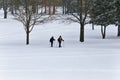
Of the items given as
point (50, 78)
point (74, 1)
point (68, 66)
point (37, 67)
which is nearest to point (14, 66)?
point (37, 67)

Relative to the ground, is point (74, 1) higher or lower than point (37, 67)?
higher

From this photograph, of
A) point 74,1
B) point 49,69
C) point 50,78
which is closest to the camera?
point 50,78

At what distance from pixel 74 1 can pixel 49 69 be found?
2548 centimetres

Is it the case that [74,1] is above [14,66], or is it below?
above

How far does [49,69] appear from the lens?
19344 mm

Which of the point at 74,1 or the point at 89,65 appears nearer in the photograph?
the point at 89,65

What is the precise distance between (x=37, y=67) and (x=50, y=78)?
3.51 meters

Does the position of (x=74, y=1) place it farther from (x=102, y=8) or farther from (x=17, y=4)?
(x=17, y=4)

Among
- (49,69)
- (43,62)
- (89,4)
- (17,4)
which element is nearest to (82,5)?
(89,4)

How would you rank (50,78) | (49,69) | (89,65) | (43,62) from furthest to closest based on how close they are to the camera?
(43,62)
(89,65)
(49,69)
(50,78)

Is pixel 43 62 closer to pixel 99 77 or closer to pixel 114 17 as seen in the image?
pixel 99 77

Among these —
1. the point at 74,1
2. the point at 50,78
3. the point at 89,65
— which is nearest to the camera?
the point at 50,78

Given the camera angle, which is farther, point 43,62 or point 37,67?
point 43,62

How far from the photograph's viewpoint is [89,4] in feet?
131
